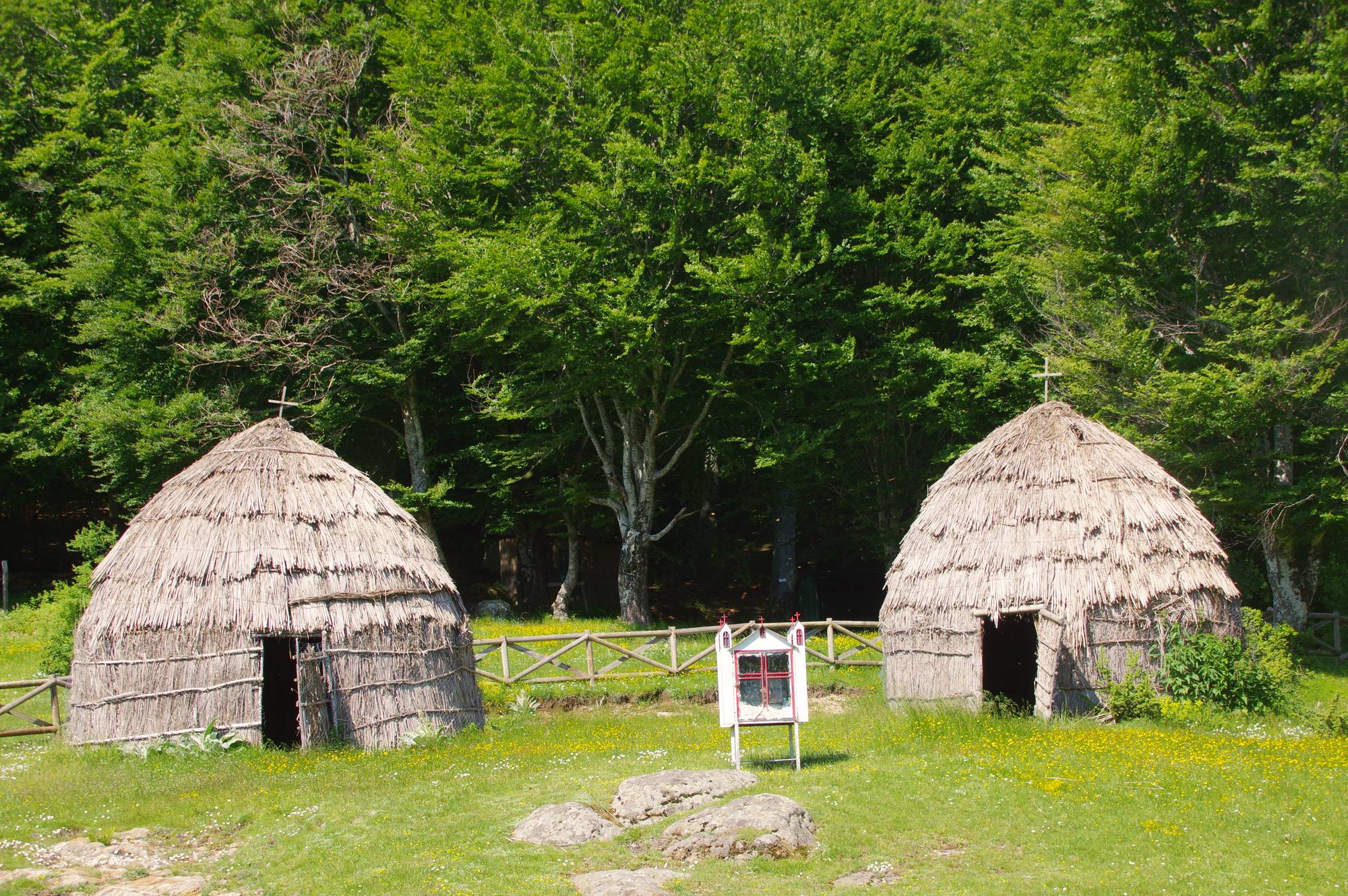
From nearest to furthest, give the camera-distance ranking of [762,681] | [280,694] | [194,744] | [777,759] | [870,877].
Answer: [870,877], [762,681], [777,759], [194,744], [280,694]

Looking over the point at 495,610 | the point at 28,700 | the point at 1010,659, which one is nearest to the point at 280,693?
the point at 28,700

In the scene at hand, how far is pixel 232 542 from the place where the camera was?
65.5ft

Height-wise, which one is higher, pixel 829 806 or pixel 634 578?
pixel 634 578

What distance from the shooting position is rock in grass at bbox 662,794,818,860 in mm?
12898

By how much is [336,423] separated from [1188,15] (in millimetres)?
23998

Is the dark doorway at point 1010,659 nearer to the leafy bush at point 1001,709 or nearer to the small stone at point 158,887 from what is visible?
the leafy bush at point 1001,709

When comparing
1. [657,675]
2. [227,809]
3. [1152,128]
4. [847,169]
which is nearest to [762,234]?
[847,169]

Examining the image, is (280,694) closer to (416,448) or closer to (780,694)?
(416,448)

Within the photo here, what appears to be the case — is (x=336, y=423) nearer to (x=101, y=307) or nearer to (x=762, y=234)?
(x=101, y=307)

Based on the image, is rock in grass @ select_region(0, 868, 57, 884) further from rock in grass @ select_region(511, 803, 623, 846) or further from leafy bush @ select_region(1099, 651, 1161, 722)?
leafy bush @ select_region(1099, 651, 1161, 722)

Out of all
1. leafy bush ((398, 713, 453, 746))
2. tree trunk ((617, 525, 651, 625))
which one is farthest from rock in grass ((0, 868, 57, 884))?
tree trunk ((617, 525, 651, 625))

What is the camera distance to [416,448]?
34.5 m

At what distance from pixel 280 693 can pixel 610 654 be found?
25.3 ft

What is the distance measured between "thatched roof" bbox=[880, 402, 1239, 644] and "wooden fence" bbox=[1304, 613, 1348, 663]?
27.1ft
